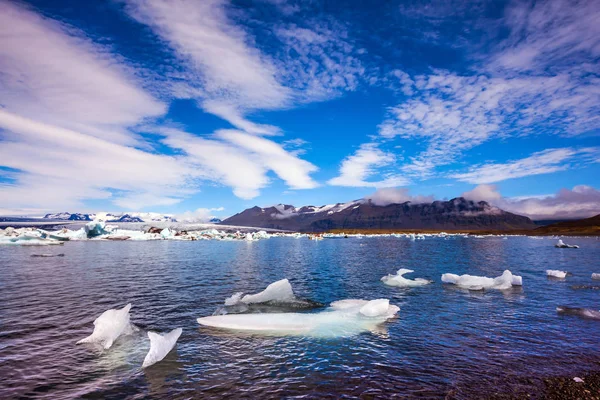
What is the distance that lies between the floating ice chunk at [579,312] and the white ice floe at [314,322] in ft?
32.5

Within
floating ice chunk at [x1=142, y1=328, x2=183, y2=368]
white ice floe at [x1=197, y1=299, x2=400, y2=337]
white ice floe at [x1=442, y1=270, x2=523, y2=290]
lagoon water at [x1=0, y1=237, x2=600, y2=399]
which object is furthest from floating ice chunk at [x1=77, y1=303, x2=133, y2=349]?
white ice floe at [x1=442, y1=270, x2=523, y2=290]

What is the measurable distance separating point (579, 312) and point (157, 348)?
70.2 feet

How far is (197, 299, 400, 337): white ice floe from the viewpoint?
1441cm

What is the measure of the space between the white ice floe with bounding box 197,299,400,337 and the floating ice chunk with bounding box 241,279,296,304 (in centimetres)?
354

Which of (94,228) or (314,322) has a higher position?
(94,228)

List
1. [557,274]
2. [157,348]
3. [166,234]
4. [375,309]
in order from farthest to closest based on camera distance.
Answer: [166,234]
[557,274]
[375,309]
[157,348]

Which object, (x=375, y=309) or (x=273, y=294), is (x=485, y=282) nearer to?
(x=375, y=309)

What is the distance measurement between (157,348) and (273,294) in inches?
369

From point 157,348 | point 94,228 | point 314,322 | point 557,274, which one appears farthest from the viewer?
point 94,228

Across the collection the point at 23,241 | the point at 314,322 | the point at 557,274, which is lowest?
the point at 314,322

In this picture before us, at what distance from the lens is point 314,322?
15039mm

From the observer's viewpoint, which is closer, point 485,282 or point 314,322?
point 314,322

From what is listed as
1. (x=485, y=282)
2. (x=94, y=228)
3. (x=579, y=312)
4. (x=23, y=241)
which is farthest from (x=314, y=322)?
(x=94, y=228)

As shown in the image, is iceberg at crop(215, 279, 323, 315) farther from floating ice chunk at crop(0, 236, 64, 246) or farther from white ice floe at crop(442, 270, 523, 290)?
floating ice chunk at crop(0, 236, 64, 246)
